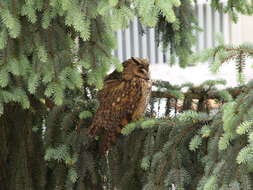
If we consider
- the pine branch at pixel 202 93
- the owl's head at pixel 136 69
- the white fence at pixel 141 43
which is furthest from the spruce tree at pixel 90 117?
the white fence at pixel 141 43

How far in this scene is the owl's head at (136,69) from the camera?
8.87 feet

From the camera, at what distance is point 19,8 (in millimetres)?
1953

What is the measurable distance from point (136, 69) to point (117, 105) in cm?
23

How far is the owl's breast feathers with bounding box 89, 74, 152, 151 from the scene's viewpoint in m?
2.54

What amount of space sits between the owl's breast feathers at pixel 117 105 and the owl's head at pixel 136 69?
0.03 m

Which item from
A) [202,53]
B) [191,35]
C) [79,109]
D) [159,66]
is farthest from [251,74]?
[202,53]

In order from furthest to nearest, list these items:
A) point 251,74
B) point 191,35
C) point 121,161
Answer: point 251,74 < point 191,35 < point 121,161

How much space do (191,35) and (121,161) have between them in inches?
36.7

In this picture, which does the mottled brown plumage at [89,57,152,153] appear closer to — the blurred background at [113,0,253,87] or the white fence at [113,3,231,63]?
the blurred background at [113,0,253,87]

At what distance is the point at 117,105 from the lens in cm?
261

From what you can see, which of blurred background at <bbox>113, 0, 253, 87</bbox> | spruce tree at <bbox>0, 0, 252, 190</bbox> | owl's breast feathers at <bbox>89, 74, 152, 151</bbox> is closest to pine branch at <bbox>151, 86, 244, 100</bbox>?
spruce tree at <bbox>0, 0, 252, 190</bbox>

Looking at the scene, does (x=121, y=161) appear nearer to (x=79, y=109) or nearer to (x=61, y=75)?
(x=79, y=109)

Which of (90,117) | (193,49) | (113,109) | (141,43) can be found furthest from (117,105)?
(193,49)

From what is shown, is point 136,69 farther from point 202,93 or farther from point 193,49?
point 193,49
